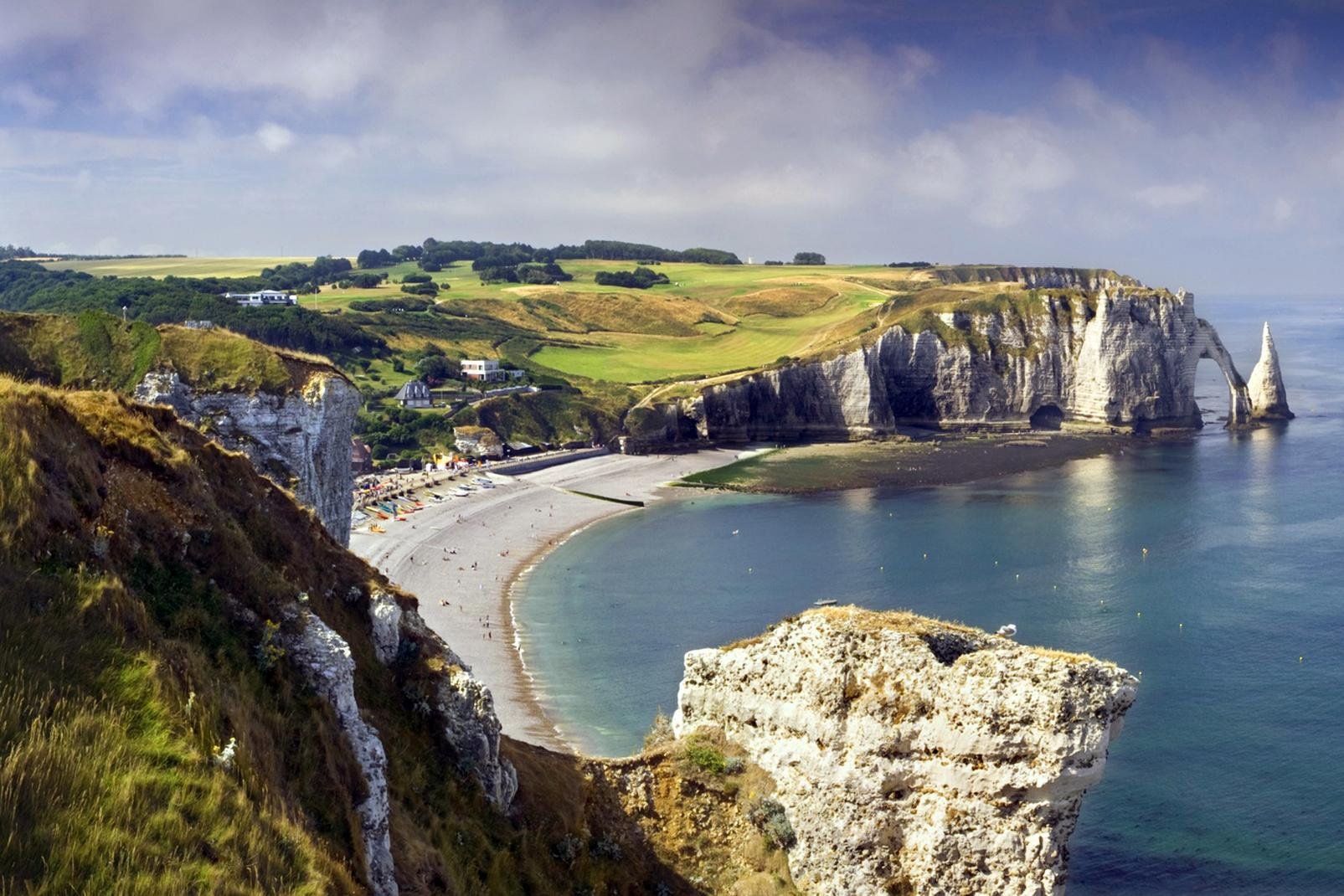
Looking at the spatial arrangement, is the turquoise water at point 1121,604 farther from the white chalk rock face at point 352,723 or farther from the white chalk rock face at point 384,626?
the white chalk rock face at point 352,723

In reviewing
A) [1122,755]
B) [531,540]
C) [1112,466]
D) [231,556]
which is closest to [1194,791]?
[1122,755]

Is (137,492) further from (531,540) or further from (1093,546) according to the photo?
(1093,546)

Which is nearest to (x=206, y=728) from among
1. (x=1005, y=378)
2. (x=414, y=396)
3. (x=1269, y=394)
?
(x=414, y=396)

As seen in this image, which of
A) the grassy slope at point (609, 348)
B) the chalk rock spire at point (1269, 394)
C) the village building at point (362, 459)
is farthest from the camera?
the chalk rock spire at point (1269, 394)

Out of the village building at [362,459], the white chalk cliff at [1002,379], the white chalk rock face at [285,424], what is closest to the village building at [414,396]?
the village building at [362,459]

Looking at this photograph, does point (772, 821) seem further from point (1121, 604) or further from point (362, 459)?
point (362, 459)

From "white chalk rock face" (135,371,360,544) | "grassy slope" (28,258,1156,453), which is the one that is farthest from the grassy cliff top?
"grassy slope" (28,258,1156,453)
